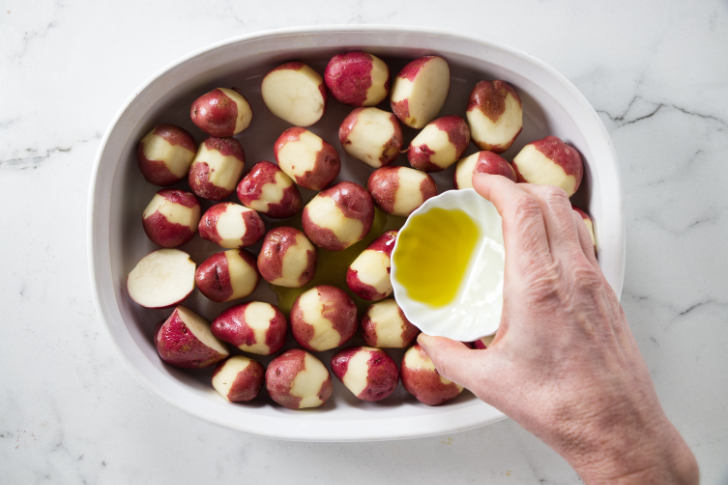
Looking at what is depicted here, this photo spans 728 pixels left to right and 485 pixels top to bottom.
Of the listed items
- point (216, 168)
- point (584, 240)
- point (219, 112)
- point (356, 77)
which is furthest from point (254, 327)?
point (584, 240)

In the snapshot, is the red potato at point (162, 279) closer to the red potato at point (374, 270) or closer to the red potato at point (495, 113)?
the red potato at point (374, 270)

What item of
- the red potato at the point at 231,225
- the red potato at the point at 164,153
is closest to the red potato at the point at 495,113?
the red potato at the point at 231,225

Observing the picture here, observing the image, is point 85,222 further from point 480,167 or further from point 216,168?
point 480,167

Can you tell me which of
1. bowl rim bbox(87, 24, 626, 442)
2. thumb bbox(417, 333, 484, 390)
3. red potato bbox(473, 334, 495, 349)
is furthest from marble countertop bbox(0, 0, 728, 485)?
thumb bbox(417, 333, 484, 390)

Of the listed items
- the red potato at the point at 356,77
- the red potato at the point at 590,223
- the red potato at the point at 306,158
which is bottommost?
the red potato at the point at 590,223

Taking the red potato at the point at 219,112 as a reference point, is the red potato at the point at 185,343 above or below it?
below

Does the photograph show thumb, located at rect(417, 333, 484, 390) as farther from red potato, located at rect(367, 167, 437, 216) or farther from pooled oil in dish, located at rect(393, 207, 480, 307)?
red potato, located at rect(367, 167, 437, 216)

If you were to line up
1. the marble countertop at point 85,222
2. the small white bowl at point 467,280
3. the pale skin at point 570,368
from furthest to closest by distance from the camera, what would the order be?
1. the marble countertop at point 85,222
2. the small white bowl at point 467,280
3. the pale skin at point 570,368
